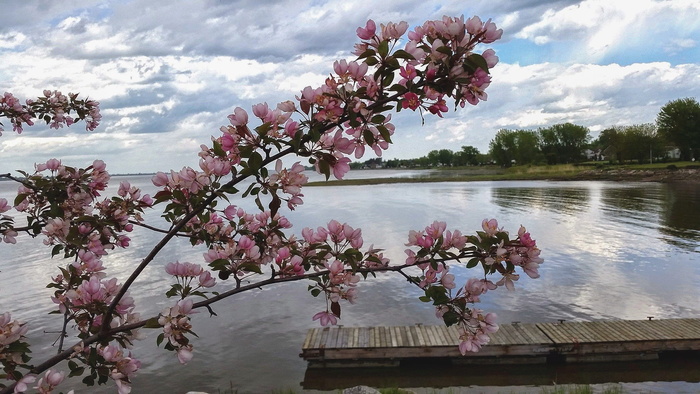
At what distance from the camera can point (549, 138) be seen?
129500 millimetres

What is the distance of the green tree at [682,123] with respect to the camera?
3181 inches

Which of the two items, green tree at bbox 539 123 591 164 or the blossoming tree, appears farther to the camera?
green tree at bbox 539 123 591 164

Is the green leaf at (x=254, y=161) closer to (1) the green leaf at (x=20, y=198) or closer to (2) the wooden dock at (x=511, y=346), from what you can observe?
(1) the green leaf at (x=20, y=198)

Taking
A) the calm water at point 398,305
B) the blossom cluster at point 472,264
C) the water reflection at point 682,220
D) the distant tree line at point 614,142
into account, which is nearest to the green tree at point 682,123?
the distant tree line at point 614,142

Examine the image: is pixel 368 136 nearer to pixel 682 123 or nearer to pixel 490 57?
pixel 490 57

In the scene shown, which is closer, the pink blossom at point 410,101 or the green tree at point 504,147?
the pink blossom at point 410,101

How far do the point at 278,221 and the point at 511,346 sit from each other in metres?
9.18

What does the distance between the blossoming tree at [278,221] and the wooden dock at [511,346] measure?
811 centimetres

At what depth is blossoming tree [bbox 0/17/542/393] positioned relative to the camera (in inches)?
91.0

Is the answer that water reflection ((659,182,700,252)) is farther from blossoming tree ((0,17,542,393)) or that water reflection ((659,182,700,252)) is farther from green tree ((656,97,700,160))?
green tree ((656,97,700,160))

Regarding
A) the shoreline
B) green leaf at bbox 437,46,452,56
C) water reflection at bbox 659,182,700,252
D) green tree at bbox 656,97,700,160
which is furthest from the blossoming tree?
green tree at bbox 656,97,700,160

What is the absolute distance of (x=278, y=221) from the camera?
333 cm

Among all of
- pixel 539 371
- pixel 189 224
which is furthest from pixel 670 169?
pixel 189 224

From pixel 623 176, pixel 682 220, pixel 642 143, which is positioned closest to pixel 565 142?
pixel 642 143
